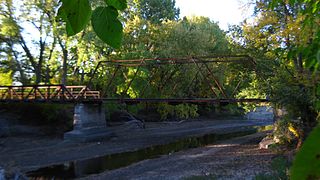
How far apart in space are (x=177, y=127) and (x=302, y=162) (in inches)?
1570

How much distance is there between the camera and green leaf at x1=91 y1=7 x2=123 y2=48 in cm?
78

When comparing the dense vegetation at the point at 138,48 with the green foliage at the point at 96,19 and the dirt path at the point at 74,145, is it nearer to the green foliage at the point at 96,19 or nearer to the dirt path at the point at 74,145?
the dirt path at the point at 74,145

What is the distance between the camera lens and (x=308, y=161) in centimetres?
39

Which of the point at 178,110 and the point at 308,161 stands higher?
the point at 308,161

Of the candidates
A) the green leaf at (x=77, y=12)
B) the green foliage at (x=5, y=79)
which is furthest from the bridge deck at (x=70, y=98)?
the green leaf at (x=77, y=12)

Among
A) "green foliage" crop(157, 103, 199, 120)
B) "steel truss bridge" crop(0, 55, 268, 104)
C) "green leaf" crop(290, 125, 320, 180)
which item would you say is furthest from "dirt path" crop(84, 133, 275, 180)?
"green foliage" crop(157, 103, 199, 120)

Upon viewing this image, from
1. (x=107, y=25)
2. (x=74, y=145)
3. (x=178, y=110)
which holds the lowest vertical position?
(x=74, y=145)

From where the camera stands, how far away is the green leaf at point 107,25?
784 mm

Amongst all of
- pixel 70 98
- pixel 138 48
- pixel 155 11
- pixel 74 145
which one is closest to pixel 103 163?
pixel 74 145

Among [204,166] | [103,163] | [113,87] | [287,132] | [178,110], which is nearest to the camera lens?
[204,166]

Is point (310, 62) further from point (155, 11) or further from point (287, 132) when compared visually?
point (155, 11)

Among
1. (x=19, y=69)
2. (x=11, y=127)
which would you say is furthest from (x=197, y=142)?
(x=19, y=69)

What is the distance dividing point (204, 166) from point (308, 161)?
17.9 metres

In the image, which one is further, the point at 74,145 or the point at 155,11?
the point at 155,11
